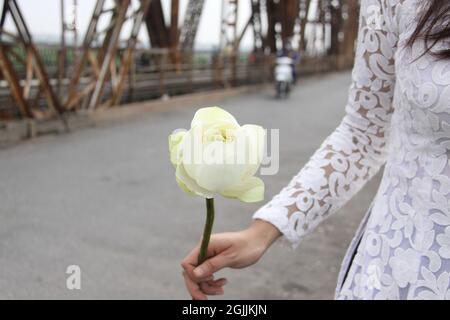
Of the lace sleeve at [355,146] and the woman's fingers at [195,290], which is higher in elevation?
the lace sleeve at [355,146]

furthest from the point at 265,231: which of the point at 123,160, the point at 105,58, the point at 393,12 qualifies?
the point at 105,58

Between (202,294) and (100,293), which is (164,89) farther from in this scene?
(202,294)

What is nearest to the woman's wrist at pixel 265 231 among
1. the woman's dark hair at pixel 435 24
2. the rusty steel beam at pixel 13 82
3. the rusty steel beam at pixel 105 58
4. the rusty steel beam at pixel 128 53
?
the woman's dark hair at pixel 435 24

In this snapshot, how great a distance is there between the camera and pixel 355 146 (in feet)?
3.76

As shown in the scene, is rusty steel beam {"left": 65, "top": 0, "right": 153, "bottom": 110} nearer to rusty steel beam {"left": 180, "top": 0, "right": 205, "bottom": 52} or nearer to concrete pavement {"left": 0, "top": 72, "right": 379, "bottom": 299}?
concrete pavement {"left": 0, "top": 72, "right": 379, "bottom": 299}

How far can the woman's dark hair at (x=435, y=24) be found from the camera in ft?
3.07

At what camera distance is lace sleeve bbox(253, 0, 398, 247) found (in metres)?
1.07

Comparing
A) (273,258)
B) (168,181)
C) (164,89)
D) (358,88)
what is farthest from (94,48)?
(358,88)

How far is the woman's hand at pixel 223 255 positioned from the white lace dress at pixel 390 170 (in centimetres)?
4

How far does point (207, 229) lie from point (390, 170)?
1.60 ft

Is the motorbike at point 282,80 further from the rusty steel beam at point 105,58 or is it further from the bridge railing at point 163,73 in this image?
the rusty steel beam at point 105,58

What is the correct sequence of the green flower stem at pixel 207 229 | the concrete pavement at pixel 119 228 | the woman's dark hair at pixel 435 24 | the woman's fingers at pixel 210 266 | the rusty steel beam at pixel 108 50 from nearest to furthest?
the green flower stem at pixel 207 229, the woman's fingers at pixel 210 266, the woman's dark hair at pixel 435 24, the concrete pavement at pixel 119 228, the rusty steel beam at pixel 108 50

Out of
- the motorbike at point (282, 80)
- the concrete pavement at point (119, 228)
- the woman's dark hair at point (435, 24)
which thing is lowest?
the concrete pavement at point (119, 228)
